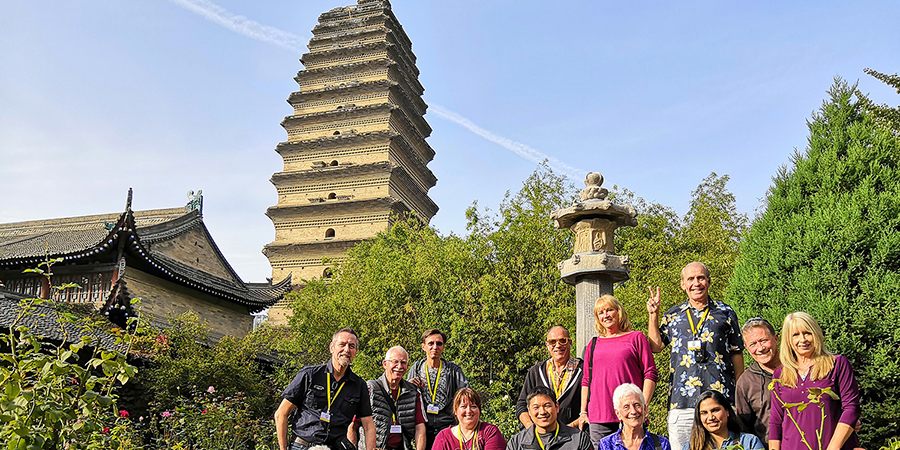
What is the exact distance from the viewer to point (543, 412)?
4.46 metres

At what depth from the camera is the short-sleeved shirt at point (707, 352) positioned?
15.3ft

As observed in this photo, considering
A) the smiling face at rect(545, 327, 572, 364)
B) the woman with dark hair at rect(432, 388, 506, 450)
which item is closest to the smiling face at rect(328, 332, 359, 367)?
the woman with dark hair at rect(432, 388, 506, 450)

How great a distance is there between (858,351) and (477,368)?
11052mm

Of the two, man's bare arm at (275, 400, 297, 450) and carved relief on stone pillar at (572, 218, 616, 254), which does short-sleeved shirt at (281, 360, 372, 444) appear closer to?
man's bare arm at (275, 400, 297, 450)

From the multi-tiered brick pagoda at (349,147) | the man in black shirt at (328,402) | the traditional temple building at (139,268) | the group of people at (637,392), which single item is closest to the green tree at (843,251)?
the group of people at (637,392)

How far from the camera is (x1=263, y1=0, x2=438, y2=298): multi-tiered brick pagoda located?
31.7 meters

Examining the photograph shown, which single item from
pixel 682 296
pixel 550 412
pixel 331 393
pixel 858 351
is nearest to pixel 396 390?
pixel 331 393

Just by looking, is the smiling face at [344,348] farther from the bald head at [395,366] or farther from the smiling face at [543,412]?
the smiling face at [543,412]

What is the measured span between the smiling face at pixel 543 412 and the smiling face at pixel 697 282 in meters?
1.30

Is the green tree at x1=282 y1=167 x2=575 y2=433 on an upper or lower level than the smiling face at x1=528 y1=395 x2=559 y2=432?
upper

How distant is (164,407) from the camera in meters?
14.6

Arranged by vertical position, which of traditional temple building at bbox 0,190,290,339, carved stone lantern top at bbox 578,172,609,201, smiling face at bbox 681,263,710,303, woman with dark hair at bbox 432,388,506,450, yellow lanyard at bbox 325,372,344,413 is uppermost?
traditional temple building at bbox 0,190,290,339

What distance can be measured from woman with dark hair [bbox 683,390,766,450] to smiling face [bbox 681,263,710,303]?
92 cm

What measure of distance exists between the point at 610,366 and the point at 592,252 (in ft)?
9.10
